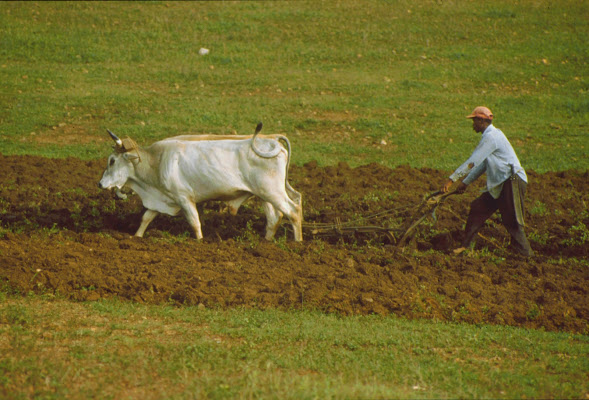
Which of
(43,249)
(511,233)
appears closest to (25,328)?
(43,249)

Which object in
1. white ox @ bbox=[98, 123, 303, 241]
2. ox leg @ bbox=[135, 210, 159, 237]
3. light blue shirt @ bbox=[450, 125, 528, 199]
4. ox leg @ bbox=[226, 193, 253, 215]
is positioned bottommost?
ox leg @ bbox=[135, 210, 159, 237]

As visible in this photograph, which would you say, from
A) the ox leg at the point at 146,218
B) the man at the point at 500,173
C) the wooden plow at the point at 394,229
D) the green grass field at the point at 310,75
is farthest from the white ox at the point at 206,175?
the green grass field at the point at 310,75

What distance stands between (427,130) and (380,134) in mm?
1142

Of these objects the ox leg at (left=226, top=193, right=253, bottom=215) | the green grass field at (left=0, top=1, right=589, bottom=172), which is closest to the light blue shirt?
the ox leg at (left=226, top=193, right=253, bottom=215)

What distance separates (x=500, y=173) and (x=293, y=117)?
29.9 ft

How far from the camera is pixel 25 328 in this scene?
7.18 m

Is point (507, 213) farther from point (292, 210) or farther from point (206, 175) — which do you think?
point (206, 175)

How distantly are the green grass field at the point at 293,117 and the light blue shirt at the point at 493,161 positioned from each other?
2445 mm

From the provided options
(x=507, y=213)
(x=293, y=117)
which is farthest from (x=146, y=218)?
(x=293, y=117)

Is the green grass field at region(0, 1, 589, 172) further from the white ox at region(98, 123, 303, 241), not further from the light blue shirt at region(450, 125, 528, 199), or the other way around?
the light blue shirt at region(450, 125, 528, 199)

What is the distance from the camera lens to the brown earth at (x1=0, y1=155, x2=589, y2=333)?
8.01 m

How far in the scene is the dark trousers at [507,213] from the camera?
9.41 meters

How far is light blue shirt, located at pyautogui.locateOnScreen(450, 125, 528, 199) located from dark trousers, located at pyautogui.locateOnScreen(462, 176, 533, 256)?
4.2 inches

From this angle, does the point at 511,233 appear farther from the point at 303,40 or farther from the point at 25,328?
the point at 303,40
